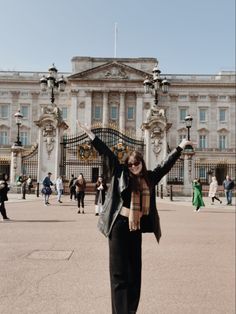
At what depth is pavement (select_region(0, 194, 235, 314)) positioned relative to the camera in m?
4.38

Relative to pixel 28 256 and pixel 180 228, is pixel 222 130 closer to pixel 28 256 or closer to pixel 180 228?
pixel 180 228

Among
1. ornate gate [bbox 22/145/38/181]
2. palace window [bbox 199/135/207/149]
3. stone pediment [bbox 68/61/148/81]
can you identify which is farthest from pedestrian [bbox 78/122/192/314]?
palace window [bbox 199/135/207/149]

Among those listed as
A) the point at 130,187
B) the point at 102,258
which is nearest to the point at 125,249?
the point at 130,187

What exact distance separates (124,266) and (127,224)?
1.31 feet

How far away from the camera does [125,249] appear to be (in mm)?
3500

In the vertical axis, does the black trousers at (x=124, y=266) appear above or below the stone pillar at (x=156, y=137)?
below

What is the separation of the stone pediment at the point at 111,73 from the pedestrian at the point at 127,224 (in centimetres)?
5710

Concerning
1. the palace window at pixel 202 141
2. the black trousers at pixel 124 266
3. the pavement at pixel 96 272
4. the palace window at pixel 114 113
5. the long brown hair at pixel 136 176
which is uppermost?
the palace window at pixel 114 113

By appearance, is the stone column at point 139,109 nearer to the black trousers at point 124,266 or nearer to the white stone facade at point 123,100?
the white stone facade at point 123,100

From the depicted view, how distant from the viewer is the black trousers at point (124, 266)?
347 centimetres

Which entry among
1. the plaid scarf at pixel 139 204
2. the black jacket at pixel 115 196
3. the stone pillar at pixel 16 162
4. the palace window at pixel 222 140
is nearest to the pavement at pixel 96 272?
the black jacket at pixel 115 196

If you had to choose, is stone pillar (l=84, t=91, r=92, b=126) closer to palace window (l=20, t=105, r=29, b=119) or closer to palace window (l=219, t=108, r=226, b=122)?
palace window (l=20, t=105, r=29, b=119)

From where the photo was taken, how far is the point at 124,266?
3490 millimetres

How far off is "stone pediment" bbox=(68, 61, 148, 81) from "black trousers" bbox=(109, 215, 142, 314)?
57357 millimetres
